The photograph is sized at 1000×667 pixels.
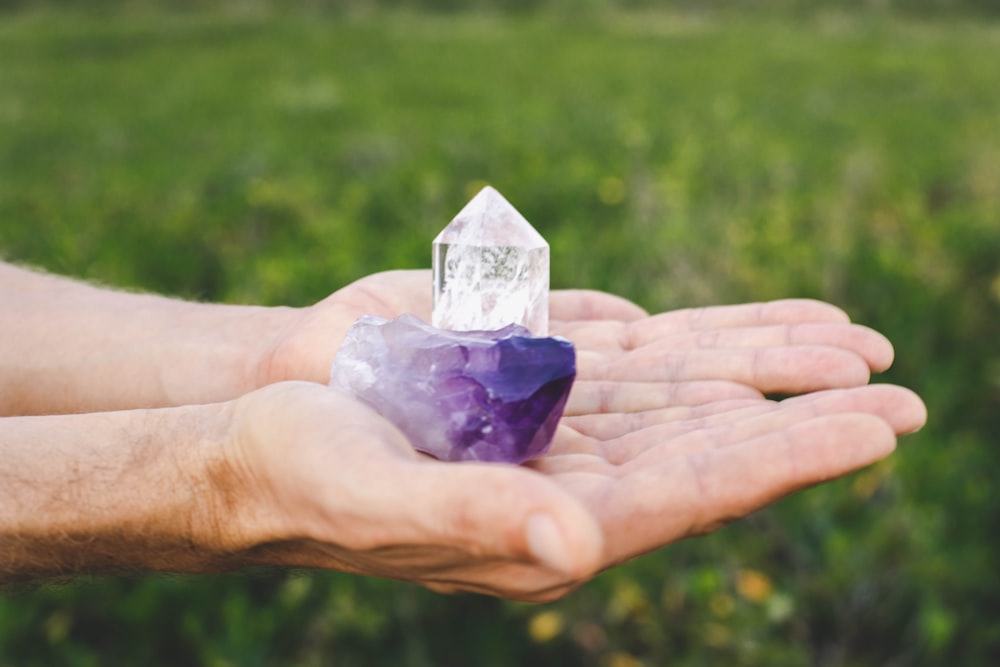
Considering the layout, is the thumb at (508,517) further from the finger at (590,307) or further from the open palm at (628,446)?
the finger at (590,307)

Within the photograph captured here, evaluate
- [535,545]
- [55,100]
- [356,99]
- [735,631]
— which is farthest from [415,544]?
[55,100]

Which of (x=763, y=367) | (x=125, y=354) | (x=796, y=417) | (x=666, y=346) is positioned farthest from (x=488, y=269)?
(x=125, y=354)

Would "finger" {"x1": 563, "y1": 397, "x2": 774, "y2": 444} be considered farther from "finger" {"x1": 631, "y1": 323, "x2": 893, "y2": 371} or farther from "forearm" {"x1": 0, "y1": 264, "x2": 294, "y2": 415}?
"forearm" {"x1": 0, "y1": 264, "x2": 294, "y2": 415}

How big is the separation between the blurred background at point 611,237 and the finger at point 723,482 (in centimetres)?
117

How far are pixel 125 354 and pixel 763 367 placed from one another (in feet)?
5.31

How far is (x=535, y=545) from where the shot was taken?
1286 mm

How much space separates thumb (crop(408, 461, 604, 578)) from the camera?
4.17 ft

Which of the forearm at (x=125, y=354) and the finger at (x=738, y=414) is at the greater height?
the finger at (x=738, y=414)

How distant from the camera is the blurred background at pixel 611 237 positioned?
9.30 ft

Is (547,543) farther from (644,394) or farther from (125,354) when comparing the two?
(125,354)

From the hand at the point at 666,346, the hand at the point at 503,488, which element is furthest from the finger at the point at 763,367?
the hand at the point at 503,488

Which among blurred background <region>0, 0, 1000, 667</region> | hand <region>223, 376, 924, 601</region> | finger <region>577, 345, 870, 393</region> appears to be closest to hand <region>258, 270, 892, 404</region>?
finger <region>577, 345, 870, 393</region>

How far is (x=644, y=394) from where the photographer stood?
7.10 ft

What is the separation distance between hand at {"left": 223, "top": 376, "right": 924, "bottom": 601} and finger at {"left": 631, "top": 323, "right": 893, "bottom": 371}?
13.5 inches
